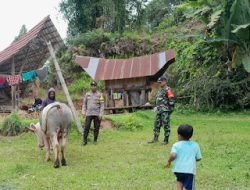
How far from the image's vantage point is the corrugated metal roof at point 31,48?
19.6m

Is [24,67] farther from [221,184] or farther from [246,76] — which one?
[221,184]

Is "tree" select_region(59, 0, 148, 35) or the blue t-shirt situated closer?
the blue t-shirt

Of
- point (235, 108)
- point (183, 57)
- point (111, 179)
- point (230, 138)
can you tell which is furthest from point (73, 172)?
point (183, 57)

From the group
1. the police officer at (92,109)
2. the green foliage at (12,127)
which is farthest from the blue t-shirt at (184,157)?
the green foliage at (12,127)

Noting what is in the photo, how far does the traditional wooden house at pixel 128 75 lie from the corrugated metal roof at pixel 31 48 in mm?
2129

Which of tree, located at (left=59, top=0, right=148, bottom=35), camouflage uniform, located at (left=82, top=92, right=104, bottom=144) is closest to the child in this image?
camouflage uniform, located at (left=82, top=92, right=104, bottom=144)

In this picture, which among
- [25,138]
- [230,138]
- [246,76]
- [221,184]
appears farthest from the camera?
[246,76]

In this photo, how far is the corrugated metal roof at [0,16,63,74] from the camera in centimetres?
1962

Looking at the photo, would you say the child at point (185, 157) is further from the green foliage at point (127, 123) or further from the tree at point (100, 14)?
the tree at point (100, 14)

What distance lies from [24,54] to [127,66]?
542 centimetres

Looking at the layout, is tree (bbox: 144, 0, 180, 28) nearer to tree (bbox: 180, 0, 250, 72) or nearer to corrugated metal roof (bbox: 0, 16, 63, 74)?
corrugated metal roof (bbox: 0, 16, 63, 74)

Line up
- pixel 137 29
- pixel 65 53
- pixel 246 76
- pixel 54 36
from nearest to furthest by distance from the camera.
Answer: pixel 246 76 < pixel 54 36 < pixel 65 53 < pixel 137 29

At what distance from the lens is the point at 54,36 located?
22234 mm

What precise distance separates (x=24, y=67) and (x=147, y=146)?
567 inches
